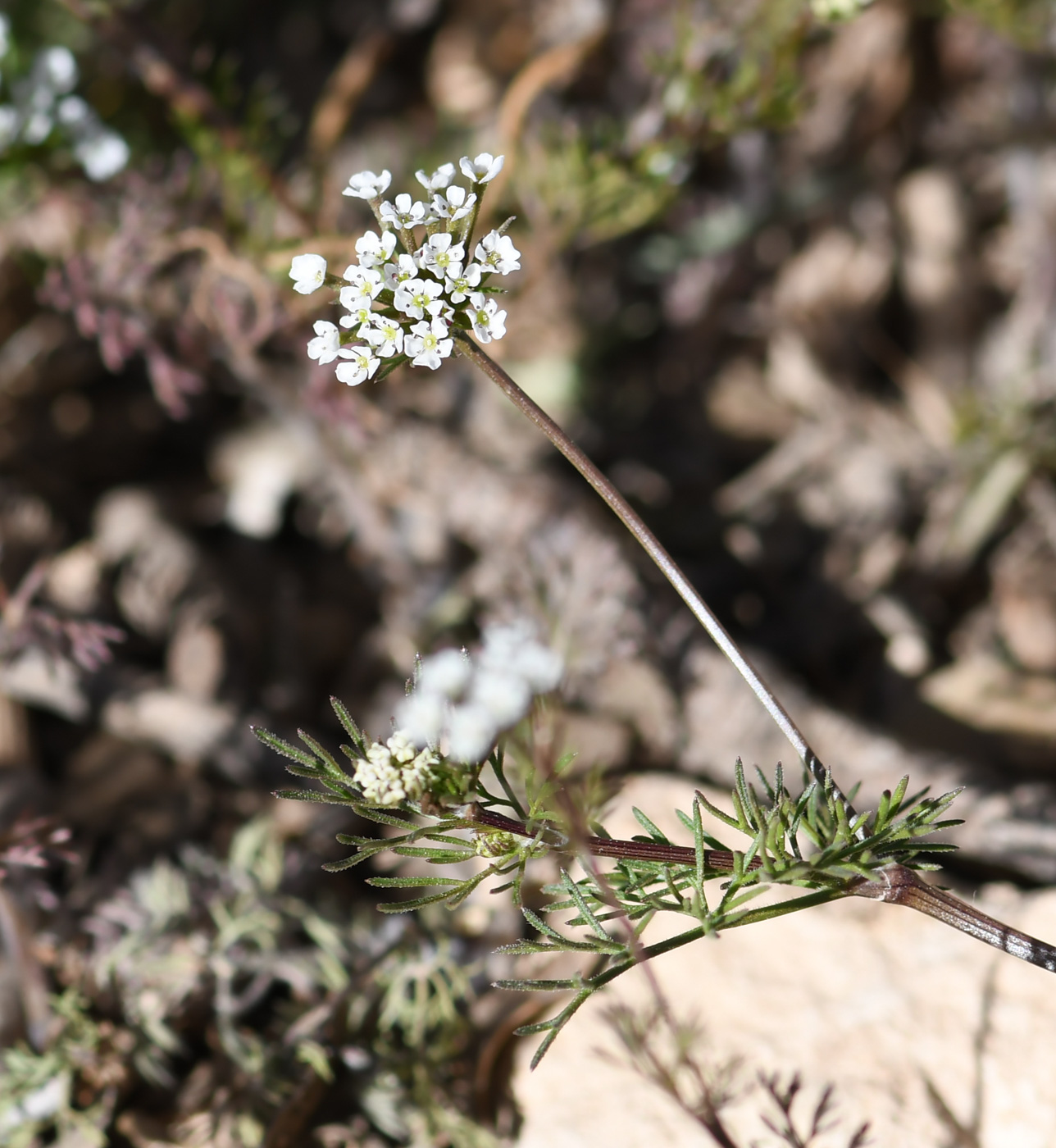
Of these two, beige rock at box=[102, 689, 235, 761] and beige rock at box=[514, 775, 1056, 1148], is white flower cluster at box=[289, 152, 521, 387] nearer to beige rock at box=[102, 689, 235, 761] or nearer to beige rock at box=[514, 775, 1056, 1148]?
beige rock at box=[514, 775, 1056, 1148]

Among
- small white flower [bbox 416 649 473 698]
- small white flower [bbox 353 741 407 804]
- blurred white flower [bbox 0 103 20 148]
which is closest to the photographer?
small white flower [bbox 353 741 407 804]

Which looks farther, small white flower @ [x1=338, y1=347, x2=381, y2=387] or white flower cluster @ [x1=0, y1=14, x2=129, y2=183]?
white flower cluster @ [x1=0, y1=14, x2=129, y2=183]

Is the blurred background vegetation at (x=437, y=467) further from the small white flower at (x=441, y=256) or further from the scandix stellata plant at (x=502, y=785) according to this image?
the small white flower at (x=441, y=256)

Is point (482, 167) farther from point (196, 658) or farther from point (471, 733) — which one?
point (196, 658)

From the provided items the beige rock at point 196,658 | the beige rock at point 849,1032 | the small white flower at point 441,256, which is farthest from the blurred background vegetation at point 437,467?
the small white flower at point 441,256

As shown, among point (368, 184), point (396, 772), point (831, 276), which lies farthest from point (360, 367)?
point (831, 276)

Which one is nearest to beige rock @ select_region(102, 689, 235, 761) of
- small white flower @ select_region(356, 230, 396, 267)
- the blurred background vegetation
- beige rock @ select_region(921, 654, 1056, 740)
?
the blurred background vegetation
